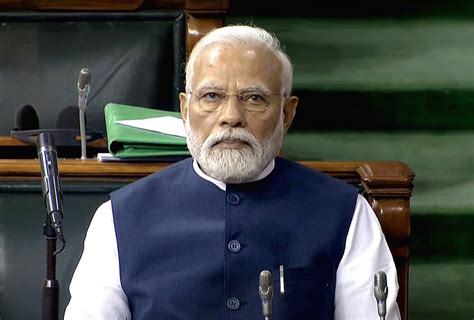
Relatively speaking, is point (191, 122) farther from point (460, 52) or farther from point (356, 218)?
point (460, 52)

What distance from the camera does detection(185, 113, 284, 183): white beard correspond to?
103 inches

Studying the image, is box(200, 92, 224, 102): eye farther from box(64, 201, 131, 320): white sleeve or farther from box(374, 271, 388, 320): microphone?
box(374, 271, 388, 320): microphone

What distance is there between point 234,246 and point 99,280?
0.31 metres

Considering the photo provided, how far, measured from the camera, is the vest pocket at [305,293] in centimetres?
261

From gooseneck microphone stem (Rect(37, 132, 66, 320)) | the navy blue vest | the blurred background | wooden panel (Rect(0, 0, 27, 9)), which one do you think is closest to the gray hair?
the navy blue vest

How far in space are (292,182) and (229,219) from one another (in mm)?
185

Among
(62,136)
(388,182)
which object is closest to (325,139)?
(62,136)

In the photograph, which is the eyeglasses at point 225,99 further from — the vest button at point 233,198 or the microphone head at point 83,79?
the microphone head at point 83,79

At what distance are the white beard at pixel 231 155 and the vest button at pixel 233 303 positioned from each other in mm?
273

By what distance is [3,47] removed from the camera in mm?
4246

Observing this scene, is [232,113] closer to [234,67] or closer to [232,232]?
[234,67]

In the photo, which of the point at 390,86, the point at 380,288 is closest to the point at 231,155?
the point at 380,288

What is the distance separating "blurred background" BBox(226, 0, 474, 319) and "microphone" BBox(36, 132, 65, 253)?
6.35 feet

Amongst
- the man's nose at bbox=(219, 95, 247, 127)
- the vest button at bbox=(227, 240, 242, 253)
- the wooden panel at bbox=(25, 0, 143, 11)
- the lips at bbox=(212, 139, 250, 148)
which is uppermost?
the wooden panel at bbox=(25, 0, 143, 11)
